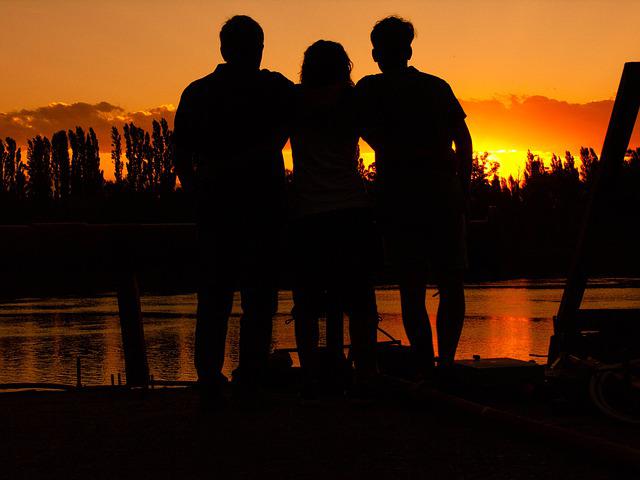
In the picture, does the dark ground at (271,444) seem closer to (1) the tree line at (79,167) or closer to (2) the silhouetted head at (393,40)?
(2) the silhouetted head at (393,40)

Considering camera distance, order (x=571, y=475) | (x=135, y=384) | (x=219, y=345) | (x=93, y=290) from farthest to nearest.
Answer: (x=93, y=290) < (x=135, y=384) < (x=219, y=345) < (x=571, y=475)

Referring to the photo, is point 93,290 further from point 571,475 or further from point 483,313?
point 571,475

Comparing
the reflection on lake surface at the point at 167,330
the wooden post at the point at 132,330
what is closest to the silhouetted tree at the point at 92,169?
the reflection on lake surface at the point at 167,330

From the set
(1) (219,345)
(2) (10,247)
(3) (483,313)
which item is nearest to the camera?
(1) (219,345)

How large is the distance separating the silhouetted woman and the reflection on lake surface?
14667 mm

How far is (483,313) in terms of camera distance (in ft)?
131

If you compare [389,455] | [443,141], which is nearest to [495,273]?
[443,141]

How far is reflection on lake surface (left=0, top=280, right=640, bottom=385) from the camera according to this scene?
84.6ft

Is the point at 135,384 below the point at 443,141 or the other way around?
below

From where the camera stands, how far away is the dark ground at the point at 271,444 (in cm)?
264

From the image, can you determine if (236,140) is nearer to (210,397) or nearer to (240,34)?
(240,34)

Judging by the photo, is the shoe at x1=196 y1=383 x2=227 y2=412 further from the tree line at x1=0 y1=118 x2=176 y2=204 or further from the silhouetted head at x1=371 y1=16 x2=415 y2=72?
the tree line at x1=0 y1=118 x2=176 y2=204

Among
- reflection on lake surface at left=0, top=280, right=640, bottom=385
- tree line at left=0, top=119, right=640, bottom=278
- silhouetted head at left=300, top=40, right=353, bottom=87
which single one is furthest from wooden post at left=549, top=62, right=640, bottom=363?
tree line at left=0, top=119, right=640, bottom=278

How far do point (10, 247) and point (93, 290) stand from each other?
2468 inches
